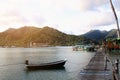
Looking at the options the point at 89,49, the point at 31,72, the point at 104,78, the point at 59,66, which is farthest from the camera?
the point at 89,49

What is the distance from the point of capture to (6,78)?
39.1 metres

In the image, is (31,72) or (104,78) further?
(31,72)

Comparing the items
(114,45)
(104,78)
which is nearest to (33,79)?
(104,78)

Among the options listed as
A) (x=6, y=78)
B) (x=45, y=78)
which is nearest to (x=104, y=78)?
(x=45, y=78)

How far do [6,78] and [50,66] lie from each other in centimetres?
1085

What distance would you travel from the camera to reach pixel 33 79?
1473 inches

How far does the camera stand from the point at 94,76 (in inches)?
1096

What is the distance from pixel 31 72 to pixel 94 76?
19452mm

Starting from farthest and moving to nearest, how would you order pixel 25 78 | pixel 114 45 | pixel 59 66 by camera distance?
pixel 114 45
pixel 59 66
pixel 25 78

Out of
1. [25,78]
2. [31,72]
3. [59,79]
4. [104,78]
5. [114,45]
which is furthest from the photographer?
[114,45]

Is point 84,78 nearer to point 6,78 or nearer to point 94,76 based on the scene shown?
point 94,76

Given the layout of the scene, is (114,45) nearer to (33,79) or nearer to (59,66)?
(59,66)

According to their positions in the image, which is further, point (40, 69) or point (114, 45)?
point (114, 45)

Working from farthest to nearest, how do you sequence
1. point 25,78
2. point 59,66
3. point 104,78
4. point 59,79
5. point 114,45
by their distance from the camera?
point 114,45
point 59,66
point 25,78
point 59,79
point 104,78
